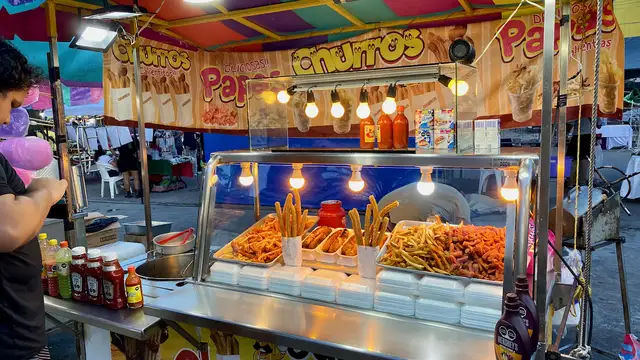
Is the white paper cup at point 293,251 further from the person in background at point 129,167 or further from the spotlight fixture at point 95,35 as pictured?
the person in background at point 129,167

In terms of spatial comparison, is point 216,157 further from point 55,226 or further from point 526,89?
point 526,89

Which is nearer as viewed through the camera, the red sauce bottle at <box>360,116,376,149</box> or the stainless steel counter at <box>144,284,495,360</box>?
the stainless steel counter at <box>144,284,495,360</box>

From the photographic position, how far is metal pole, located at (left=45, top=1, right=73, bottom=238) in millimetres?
3146

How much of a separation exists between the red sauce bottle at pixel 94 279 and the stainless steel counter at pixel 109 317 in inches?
1.8

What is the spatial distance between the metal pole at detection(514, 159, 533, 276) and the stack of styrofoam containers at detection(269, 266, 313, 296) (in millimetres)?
1117

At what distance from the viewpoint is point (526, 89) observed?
14.8 ft

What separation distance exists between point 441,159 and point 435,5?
282cm

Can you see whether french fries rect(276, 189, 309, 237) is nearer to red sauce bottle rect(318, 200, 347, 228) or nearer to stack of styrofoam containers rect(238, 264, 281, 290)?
stack of styrofoam containers rect(238, 264, 281, 290)

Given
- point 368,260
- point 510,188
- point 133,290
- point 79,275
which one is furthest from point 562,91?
point 79,275

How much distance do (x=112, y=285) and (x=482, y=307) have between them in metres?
Answer: 2.00

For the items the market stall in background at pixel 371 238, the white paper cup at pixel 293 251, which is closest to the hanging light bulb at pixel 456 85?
the market stall in background at pixel 371 238

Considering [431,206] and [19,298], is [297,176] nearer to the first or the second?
[19,298]

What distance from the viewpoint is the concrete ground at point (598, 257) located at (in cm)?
400

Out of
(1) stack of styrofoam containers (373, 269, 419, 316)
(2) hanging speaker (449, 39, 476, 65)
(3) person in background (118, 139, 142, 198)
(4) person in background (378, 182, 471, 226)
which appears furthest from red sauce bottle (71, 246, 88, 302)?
(3) person in background (118, 139, 142, 198)
